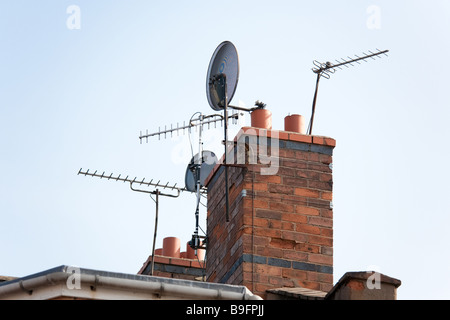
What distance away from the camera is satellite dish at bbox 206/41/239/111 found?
14.3 m

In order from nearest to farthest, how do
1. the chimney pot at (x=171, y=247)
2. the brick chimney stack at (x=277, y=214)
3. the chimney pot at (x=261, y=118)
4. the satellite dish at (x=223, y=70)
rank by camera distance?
the brick chimney stack at (x=277, y=214)
the chimney pot at (x=261, y=118)
the satellite dish at (x=223, y=70)
the chimney pot at (x=171, y=247)

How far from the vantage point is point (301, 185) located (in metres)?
13.7

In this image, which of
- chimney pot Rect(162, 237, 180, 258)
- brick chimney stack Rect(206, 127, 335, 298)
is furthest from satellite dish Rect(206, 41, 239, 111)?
chimney pot Rect(162, 237, 180, 258)

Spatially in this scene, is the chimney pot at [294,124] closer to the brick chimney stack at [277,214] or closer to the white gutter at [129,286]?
the brick chimney stack at [277,214]

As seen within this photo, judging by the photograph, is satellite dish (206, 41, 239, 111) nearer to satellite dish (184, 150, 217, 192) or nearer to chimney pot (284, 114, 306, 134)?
chimney pot (284, 114, 306, 134)

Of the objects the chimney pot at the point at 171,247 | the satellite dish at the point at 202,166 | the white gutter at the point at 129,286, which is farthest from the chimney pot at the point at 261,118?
the chimney pot at the point at 171,247

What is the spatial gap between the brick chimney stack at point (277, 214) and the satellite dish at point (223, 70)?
801 millimetres

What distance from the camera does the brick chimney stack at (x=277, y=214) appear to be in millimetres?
13164

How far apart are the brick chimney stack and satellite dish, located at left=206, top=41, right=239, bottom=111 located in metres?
0.80

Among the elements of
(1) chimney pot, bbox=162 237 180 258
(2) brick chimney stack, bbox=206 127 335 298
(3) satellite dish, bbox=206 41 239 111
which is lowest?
(2) brick chimney stack, bbox=206 127 335 298

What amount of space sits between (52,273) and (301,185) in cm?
444
